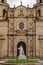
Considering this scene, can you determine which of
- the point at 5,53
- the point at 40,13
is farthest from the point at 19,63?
the point at 40,13

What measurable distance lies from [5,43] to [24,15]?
696 centimetres

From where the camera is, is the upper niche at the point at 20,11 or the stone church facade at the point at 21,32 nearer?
the stone church facade at the point at 21,32

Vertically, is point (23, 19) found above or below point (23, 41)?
above

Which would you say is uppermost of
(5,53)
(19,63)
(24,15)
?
(24,15)

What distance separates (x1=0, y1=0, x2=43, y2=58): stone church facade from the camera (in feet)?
168

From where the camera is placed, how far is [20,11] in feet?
172

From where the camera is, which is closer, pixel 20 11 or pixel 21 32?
pixel 21 32

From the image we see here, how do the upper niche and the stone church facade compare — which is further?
the upper niche

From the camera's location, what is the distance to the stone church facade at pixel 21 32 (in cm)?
5112

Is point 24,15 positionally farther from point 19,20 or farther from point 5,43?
point 5,43

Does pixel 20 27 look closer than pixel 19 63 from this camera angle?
No

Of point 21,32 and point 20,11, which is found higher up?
point 20,11

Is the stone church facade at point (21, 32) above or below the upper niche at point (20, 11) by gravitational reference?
below

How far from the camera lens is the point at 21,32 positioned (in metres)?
51.6
